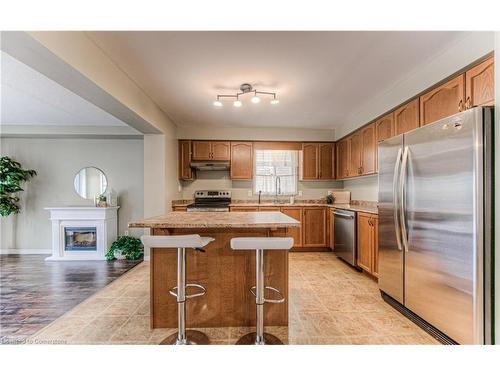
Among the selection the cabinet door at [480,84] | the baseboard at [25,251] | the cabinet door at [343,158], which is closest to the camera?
the cabinet door at [480,84]

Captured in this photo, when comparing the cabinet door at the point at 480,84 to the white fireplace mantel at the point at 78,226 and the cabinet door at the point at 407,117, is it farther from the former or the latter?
the white fireplace mantel at the point at 78,226

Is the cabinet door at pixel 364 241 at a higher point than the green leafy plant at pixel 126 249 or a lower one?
higher

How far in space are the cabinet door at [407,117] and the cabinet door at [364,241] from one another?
1193 millimetres

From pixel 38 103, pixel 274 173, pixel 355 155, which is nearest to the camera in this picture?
pixel 38 103

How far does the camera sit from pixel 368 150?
Result: 3.80 metres

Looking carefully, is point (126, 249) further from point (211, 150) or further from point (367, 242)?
point (367, 242)

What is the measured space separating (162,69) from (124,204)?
3.31 meters

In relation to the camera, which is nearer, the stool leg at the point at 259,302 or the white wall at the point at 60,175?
the stool leg at the point at 259,302

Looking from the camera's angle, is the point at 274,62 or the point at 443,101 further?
the point at 274,62

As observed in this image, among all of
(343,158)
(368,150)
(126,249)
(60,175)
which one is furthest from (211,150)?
(60,175)

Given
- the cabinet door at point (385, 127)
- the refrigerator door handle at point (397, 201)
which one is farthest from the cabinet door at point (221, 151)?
the refrigerator door handle at point (397, 201)

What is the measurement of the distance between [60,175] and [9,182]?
30.0 inches

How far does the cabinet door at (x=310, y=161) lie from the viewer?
5.17 metres

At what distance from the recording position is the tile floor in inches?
77.4
